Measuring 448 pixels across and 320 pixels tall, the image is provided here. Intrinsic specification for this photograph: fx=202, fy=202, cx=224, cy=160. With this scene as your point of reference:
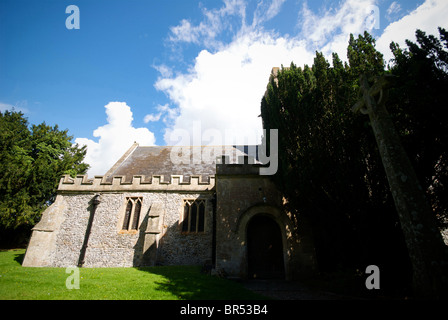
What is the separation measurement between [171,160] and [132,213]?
5719 millimetres

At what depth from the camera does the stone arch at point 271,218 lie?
349 inches

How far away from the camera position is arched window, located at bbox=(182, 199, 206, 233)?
43.3 ft

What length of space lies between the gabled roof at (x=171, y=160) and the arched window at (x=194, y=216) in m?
2.21

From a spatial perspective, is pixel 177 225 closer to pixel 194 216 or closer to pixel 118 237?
pixel 194 216

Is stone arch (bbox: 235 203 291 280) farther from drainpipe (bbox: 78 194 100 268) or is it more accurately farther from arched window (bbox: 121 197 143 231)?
drainpipe (bbox: 78 194 100 268)

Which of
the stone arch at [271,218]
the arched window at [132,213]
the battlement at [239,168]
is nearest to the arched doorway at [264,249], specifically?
the stone arch at [271,218]

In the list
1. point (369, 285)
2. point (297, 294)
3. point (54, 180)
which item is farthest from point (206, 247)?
point (54, 180)

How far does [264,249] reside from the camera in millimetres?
9812

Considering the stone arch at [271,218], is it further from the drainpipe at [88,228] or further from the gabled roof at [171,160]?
the drainpipe at [88,228]

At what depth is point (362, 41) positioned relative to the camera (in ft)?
24.9

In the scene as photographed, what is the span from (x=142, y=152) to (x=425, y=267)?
19216 millimetres
